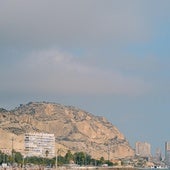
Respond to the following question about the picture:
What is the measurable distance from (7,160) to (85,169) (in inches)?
1138

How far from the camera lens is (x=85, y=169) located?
194m

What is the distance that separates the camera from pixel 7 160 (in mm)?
193750
